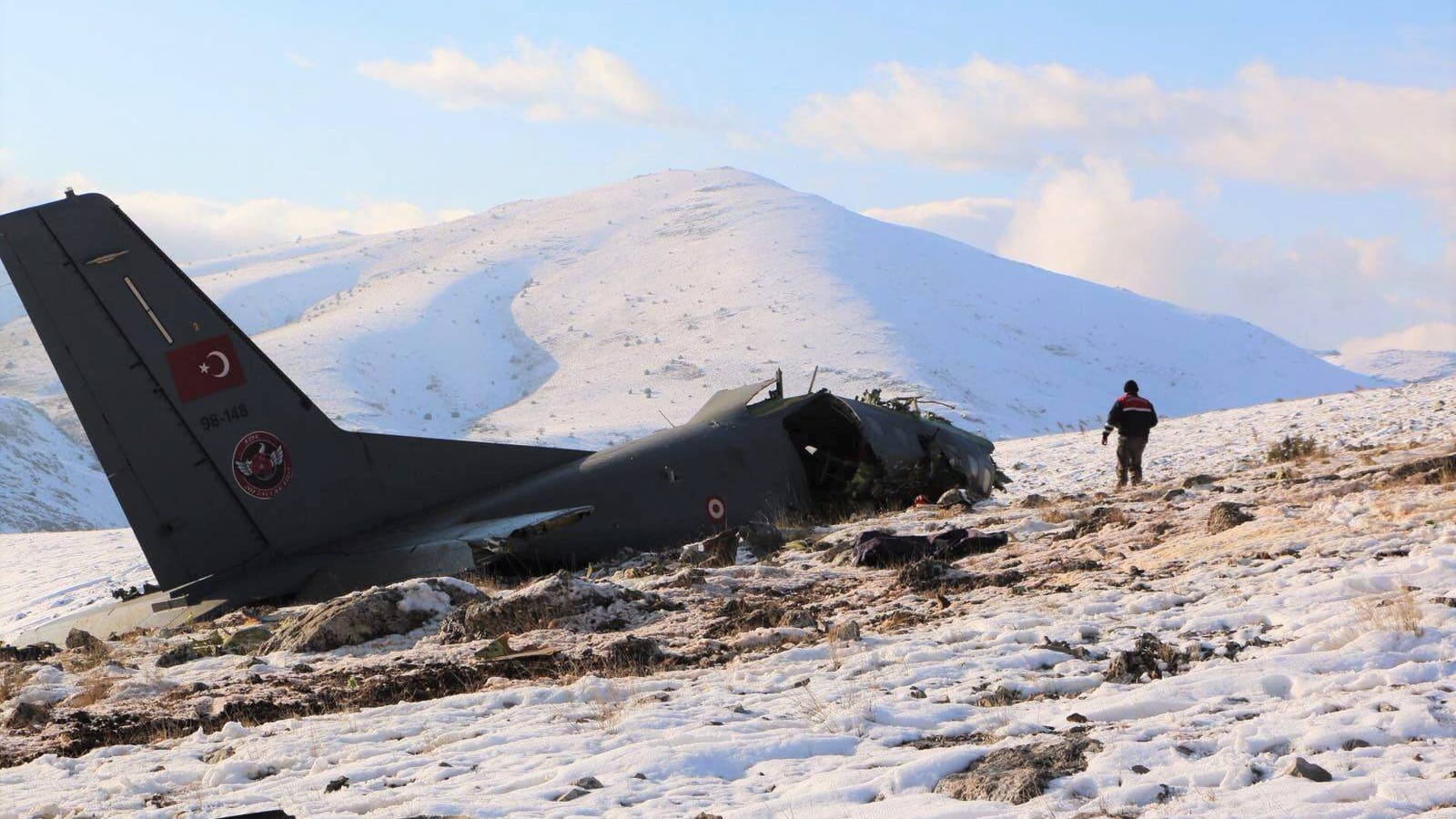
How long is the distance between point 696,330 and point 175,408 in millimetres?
78588

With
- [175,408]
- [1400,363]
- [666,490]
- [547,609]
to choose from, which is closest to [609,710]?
[547,609]

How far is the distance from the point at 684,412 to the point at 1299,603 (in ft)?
205

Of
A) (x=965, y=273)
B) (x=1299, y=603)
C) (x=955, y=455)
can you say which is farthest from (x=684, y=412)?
(x=1299, y=603)

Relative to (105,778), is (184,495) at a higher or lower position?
higher

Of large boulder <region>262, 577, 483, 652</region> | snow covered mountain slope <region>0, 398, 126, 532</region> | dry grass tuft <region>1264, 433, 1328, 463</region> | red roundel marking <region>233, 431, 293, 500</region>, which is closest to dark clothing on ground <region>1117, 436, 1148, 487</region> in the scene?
dry grass tuft <region>1264, 433, 1328, 463</region>

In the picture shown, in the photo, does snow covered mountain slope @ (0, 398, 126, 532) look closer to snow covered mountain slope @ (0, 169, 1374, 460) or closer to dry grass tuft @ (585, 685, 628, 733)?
snow covered mountain slope @ (0, 169, 1374, 460)

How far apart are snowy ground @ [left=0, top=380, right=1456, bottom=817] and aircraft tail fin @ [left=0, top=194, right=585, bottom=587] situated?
92.5 inches

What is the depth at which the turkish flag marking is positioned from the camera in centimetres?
1338

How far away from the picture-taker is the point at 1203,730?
5840mm

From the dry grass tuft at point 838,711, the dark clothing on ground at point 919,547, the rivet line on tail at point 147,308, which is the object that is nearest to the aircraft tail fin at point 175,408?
the rivet line on tail at point 147,308

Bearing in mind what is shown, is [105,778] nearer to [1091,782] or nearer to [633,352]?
[1091,782]

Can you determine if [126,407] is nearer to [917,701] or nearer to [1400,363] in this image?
[917,701]

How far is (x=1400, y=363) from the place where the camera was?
10569cm

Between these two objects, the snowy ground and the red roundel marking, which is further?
the red roundel marking
